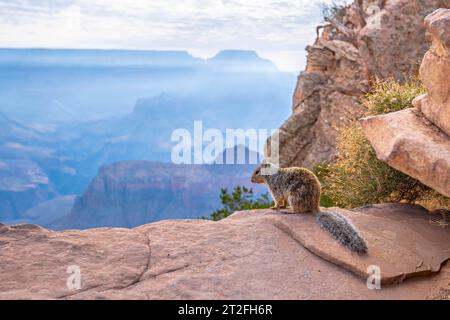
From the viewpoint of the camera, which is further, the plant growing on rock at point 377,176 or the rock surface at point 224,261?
the plant growing on rock at point 377,176

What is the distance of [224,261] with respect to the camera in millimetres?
6789

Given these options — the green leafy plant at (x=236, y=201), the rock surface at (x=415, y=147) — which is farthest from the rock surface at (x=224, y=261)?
the green leafy plant at (x=236, y=201)

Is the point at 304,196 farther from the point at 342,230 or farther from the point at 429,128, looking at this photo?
the point at 429,128

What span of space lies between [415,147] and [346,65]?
45.2 ft

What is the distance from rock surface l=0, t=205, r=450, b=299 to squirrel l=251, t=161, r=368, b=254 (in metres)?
0.16

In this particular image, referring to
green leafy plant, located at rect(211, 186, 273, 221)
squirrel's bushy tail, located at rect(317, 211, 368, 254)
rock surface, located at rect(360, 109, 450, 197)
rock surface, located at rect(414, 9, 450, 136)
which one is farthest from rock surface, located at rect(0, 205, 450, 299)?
green leafy plant, located at rect(211, 186, 273, 221)

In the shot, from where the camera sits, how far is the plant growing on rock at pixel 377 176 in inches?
409

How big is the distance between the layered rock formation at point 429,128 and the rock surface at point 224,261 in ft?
3.65

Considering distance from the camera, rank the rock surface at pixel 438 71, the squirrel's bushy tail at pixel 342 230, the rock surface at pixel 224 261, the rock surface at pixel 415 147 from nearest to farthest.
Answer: the rock surface at pixel 224 261 → the squirrel's bushy tail at pixel 342 230 → the rock surface at pixel 415 147 → the rock surface at pixel 438 71

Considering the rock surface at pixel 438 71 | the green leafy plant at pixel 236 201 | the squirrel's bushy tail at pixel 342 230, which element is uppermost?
the rock surface at pixel 438 71

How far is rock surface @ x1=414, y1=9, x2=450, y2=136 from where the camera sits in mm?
7844

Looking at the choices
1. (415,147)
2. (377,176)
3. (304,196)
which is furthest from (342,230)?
(377,176)

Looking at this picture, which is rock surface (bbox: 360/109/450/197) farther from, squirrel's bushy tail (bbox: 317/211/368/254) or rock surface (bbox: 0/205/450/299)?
squirrel's bushy tail (bbox: 317/211/368/254)

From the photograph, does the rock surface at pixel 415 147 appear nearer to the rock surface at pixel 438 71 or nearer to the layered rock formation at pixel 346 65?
the rock surface at pixel 438 71
